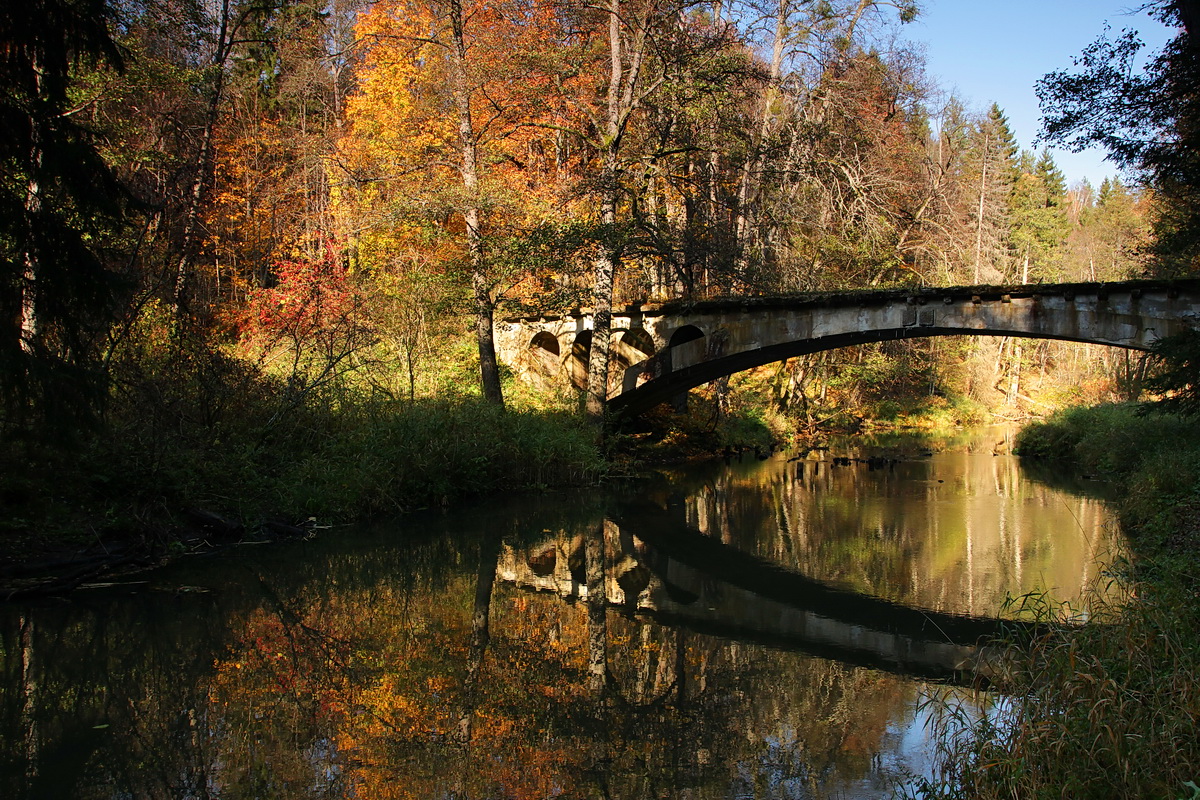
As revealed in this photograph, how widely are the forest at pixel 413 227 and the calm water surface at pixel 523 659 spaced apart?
5.53ft

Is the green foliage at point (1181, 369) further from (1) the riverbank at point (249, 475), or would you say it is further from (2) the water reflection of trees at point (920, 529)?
(1) the riverbank at point (249, 475)

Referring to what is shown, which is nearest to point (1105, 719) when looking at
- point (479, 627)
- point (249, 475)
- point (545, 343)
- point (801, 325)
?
point (479, 627)

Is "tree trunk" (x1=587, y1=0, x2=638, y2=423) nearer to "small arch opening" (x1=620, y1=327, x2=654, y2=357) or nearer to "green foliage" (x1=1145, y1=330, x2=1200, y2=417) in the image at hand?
"small arch opening" (x1=620, y1=327, x2=654, y2=357)

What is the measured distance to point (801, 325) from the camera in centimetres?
1741

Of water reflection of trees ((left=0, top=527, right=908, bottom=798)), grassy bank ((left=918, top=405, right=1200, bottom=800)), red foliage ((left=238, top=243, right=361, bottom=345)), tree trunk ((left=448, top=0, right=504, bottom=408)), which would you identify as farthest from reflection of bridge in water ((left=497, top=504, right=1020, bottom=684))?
red foliage ((left=238, top=243, right=361, bottom=345))

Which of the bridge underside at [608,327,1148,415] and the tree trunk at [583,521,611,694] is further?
the bridge underside at [608,327,1148,415]

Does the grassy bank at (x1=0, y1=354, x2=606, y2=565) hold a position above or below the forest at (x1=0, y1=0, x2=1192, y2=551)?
below

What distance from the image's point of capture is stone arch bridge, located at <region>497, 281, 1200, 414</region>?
1477cm

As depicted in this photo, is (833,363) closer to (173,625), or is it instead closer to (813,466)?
(813,466)

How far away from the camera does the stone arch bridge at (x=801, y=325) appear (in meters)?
14.8

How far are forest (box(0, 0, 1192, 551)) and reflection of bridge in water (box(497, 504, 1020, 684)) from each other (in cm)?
316

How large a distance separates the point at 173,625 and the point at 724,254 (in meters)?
11.6

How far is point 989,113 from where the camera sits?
116ft

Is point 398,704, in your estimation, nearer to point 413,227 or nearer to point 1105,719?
point 1105,719
